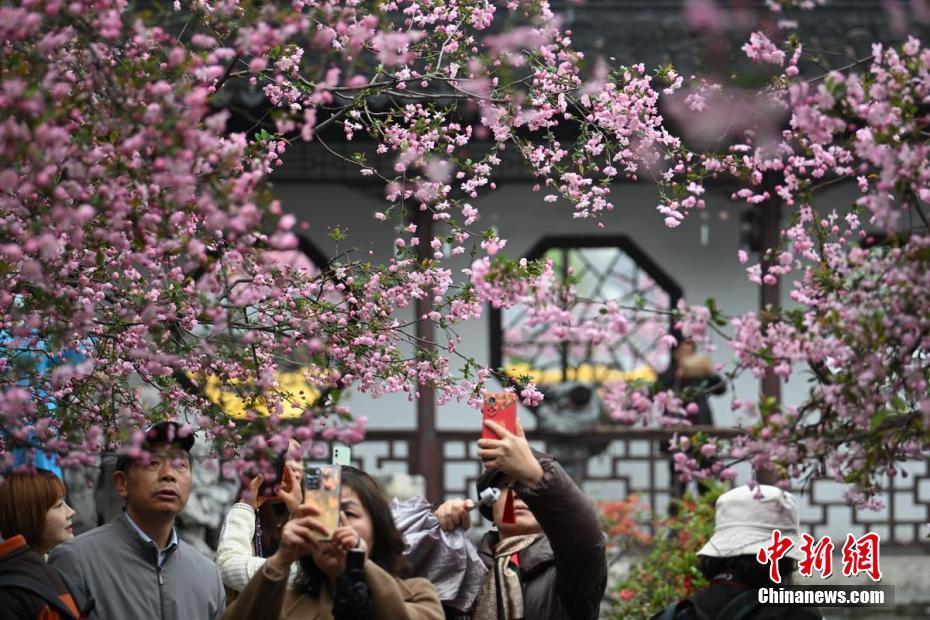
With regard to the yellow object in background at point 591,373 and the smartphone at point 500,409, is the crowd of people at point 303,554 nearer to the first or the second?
the smartphone at point 500,409

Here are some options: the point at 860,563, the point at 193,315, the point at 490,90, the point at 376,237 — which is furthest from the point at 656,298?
the point at 193,315

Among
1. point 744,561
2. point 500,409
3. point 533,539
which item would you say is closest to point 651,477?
point 533,539

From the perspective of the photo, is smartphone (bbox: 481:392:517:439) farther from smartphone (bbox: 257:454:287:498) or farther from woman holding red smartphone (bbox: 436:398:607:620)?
smartphone (bbox: 257:454:287:498)

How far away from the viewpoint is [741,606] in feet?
16.1

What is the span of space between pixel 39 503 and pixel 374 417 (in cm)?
1063

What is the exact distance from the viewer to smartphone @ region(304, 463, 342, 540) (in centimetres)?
418

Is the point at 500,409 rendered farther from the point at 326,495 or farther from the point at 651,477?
the point at 651,477

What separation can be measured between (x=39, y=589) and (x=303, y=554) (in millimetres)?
1037

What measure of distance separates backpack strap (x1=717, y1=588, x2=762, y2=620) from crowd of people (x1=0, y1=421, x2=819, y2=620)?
1.4 inches

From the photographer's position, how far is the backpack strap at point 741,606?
192 inches

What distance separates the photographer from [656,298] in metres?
17.4

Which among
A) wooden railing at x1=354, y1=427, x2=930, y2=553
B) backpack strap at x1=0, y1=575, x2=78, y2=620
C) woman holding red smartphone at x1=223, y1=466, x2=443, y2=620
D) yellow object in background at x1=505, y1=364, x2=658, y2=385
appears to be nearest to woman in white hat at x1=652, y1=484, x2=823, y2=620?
woman holding red smartphone at x1=223, y1=466, x2=443, y2=620

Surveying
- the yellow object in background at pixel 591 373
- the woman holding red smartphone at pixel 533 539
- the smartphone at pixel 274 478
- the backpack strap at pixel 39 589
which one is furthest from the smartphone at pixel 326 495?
the yellow object in background at pixel 591 373

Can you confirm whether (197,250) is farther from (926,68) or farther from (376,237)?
(376,237)
